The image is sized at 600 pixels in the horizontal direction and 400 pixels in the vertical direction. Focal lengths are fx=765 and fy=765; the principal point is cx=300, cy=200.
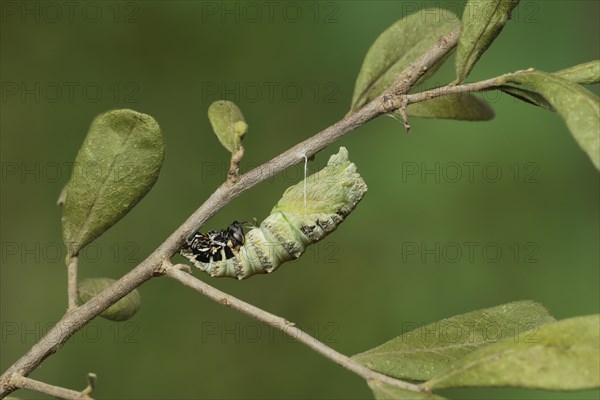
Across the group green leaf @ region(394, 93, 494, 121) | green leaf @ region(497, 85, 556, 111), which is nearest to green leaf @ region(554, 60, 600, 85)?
green leaf @ region(497, 85, 556, 111)

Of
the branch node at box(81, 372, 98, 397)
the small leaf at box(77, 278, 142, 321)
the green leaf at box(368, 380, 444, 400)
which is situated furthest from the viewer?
the small leaf at box(77, 278, 142, 321)

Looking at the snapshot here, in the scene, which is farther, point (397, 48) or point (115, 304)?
point (397, 48)

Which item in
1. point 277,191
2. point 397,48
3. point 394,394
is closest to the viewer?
point 394,394

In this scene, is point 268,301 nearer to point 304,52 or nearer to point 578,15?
point 304,52

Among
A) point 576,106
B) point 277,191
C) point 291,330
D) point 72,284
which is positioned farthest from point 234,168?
point 277,191

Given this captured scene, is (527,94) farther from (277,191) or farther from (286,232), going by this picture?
(277,191)

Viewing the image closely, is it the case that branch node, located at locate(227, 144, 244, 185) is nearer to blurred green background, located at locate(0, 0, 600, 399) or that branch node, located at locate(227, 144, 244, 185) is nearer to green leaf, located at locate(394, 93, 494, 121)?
green leaf, located at locate(394, 93, 494, 121)

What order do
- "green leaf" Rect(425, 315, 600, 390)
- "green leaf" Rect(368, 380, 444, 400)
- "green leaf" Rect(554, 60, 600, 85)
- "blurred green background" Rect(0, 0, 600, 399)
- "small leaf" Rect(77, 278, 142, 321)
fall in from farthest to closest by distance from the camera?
"blurred green background" Rect(0, 0, 600, 399) < "small leaf" Rect(77, 278, 142, 321) < "green leaf" Rect(554, 60, 600, 85) < "green leaf" Rect(368, 380, 444, 400) < "green leaf" Rect(425, 315, 600, 390)
